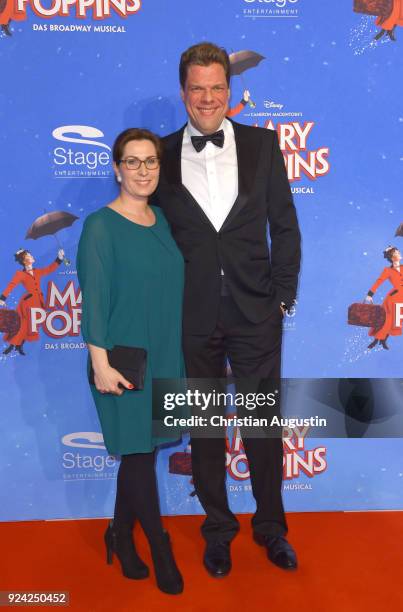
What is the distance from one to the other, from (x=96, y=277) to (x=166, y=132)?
Result: 979mm

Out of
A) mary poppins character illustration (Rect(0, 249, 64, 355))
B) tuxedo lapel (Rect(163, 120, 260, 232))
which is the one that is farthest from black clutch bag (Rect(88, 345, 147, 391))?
mary poppins character illustration (Rect(0, 249, 64, 355))

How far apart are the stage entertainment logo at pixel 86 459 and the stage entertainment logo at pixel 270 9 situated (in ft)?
6.85

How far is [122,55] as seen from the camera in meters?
2.80

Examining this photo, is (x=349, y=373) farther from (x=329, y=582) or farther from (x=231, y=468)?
(x=329, y=582)

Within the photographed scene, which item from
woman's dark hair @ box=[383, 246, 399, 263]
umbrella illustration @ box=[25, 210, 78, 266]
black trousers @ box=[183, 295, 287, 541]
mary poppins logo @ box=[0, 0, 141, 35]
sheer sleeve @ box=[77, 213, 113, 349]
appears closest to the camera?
sheer sleeve @ box=[77, 213, 113, 349]

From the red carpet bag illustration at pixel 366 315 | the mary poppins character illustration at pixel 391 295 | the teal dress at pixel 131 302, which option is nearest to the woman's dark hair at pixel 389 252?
the mary poppins character illustration at pixel 391 295

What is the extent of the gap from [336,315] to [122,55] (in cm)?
155

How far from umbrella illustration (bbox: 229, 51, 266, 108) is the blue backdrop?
0.02 metres

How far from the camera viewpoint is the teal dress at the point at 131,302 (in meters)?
2.23

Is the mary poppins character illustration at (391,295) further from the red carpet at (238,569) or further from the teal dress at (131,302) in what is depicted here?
the teal dress at (131,302)

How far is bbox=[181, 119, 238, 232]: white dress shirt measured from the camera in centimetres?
247

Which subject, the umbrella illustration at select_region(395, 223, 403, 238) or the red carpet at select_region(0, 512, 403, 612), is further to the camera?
the umbrella illustration at select_region(395, 223, 403, 238)

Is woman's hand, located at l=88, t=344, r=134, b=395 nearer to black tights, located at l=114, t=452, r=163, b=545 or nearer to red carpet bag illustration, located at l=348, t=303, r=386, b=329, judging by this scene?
black tights, located at l=114, t=452, r=163, b=545

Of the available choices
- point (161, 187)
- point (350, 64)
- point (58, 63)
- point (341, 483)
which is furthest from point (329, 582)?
point (58, 63)
